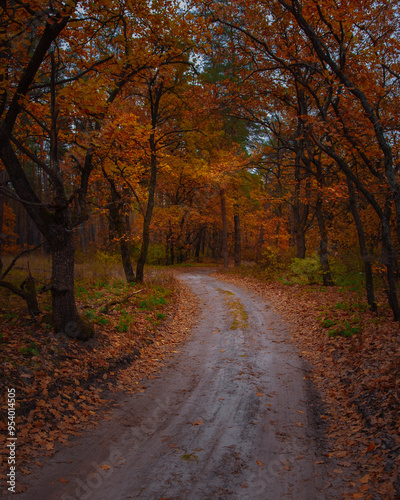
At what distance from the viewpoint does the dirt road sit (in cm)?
343

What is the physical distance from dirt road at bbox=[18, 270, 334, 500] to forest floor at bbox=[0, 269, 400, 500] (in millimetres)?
106

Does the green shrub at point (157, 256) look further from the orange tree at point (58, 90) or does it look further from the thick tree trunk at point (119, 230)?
the orange tree at point (58, 90)

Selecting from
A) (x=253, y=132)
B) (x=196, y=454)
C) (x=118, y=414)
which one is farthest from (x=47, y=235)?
(x=253, y=132)

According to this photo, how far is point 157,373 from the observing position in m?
6.61

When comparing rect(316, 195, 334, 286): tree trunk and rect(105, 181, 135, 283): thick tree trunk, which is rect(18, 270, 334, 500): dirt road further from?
rect(316, 195, 334, 286): tree trunk

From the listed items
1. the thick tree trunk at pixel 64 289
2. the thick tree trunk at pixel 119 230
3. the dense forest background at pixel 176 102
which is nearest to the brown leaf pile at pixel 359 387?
the dense forest background at pixel 176 102

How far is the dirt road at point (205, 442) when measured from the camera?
343cm

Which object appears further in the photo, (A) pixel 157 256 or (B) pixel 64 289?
(A) pixel 157 256

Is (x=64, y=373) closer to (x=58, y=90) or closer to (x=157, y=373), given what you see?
(x=157, y=373)

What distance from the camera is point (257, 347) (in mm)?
7969

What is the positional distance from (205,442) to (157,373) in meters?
2.56

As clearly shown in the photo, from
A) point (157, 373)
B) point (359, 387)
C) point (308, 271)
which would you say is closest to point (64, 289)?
point (157, 373)

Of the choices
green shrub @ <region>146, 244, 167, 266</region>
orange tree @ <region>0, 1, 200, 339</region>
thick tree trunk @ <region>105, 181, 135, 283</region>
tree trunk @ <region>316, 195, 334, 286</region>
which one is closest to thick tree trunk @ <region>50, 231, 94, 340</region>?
orange tree @ <region>0, 1, 200, 339</region>

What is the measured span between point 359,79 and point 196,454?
29.7ft
